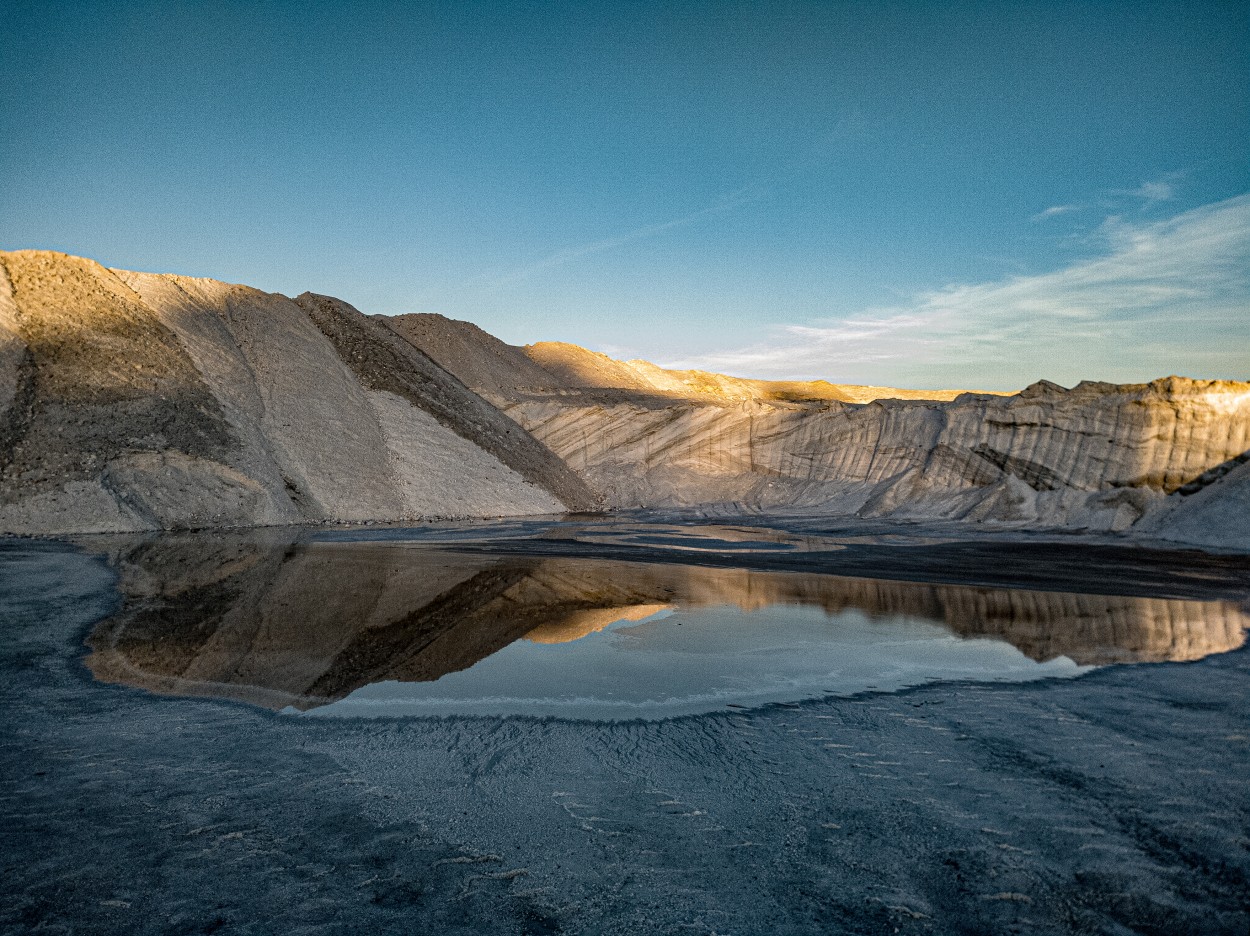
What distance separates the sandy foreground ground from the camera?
6.15ft

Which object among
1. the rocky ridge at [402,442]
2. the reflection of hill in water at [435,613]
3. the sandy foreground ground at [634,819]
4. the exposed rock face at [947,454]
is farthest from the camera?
the exposed rock face at [947,454]

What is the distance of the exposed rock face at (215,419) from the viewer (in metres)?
14.8

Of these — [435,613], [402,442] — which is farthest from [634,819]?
[402,442]

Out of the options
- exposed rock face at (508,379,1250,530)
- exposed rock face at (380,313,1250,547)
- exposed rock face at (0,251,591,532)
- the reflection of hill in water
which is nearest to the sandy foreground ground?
the reflection of hill in water

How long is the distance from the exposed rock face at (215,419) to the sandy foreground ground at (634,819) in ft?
42.8

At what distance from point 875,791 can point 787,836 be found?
516 mm

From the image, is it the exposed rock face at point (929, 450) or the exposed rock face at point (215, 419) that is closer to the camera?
the exposed rock face at point (215, 419)

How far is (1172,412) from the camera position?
18.5 metres

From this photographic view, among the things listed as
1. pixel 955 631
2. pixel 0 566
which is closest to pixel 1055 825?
pixel 955 631

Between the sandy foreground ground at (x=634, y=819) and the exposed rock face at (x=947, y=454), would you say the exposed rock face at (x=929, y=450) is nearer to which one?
the exposed rock face at (x=947, y=454)

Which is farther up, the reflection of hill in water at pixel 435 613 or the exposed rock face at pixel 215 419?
the exposed rock face at pixel 215 419

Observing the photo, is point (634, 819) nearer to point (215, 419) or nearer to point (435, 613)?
point (435, 613)

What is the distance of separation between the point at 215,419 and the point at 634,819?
57.1 ft

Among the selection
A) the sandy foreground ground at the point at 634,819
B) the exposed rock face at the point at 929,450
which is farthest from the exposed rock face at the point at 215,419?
the sandy foreground ground at the point at 634,819
